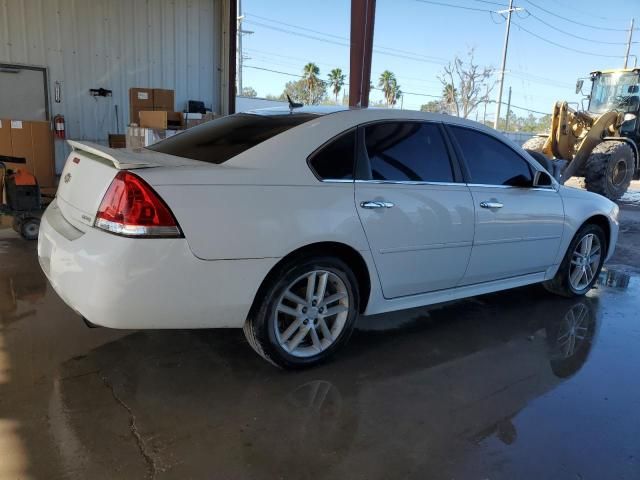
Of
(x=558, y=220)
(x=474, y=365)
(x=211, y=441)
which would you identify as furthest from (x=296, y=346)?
(x=558, y=220)

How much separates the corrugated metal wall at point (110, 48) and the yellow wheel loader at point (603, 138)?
7452mm

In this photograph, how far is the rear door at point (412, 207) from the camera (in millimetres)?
3227

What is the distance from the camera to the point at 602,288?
5.37m

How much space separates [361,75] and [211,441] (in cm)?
658

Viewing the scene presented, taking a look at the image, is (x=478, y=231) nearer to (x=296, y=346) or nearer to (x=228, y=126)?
(x=296, y=346)

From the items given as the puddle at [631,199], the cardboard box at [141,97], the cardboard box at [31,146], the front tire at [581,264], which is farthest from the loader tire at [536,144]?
the cardboard box at [31,146]

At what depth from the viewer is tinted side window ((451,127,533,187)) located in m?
3.84

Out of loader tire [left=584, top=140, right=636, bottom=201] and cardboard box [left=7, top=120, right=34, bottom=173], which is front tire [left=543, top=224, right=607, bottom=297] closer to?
cardboard box [left=7, top=120, right=34, bottom=173]

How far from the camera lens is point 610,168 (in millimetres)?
11383

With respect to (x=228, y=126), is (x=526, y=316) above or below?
below

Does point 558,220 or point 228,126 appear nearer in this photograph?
point 228,126

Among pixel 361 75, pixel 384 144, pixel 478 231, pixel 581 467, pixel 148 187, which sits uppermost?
pixel 361 75

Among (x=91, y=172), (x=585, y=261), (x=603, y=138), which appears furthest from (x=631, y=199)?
(x=91, y=172)

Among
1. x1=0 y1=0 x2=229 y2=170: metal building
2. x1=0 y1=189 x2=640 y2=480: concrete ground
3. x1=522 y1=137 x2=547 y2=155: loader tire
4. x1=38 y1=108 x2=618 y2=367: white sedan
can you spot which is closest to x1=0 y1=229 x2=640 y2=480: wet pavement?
x1=0 y1=189 x2=640 y2=480: concrete ground
